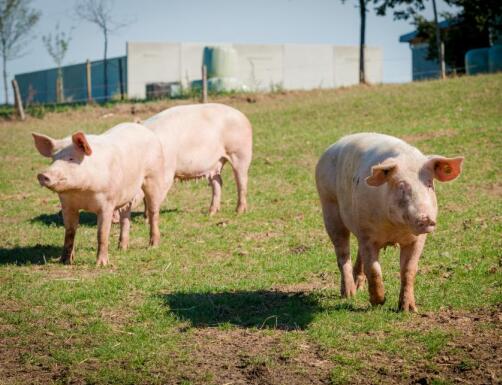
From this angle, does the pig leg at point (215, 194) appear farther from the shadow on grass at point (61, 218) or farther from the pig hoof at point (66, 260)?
the pig hoof at point (66, 260)

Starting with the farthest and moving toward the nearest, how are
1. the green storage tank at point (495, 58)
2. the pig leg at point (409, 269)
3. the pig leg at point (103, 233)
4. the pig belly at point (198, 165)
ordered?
the green storage tank at point (495, 58), the pig belly at point (198, 165), the pig leg at point (103, 233), the pig leg at point (409, 269)

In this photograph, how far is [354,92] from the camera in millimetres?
25359

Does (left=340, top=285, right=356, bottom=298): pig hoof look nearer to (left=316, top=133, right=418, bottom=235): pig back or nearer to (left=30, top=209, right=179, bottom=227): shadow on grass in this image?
(left=316, top=133, right=418, bottom=235): pig back

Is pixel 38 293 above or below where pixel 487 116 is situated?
below

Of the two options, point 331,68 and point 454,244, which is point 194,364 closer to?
point 454,244

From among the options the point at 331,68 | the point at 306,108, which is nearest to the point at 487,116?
the point at 306,108

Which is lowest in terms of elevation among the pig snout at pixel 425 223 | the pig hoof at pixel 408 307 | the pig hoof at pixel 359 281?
the pig hoof at pixel 408 307

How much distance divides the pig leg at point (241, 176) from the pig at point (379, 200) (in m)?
4.97

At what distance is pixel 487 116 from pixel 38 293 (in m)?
14.4

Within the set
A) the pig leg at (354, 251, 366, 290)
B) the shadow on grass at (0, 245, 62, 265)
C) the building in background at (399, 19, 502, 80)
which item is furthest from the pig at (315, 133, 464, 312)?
the building in background at (399, 19, 502, 80)

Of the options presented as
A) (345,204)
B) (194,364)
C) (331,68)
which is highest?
(331,68)

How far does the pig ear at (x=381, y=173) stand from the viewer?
220 inches

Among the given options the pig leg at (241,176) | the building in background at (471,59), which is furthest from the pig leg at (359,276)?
the building in background at (471,59)

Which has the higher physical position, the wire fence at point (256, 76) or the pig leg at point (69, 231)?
the wire fence at point (256, 76)
